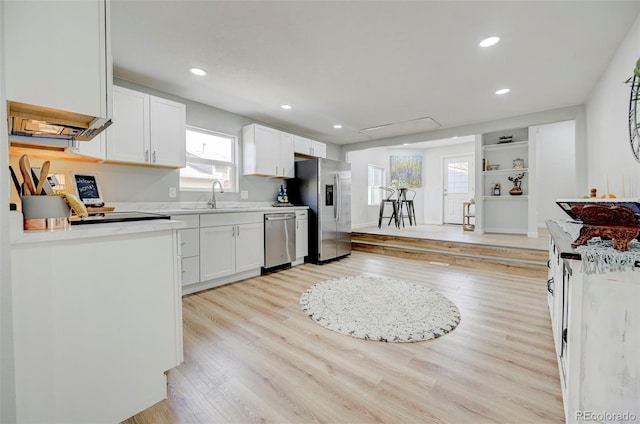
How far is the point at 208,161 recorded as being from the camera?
12.3 ft

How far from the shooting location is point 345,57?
2.52 meters

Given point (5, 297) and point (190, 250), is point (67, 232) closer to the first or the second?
point (5, 297)

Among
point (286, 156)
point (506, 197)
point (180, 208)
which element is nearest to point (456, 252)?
point (506, 197)

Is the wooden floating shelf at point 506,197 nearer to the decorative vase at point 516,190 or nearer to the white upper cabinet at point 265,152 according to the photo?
the decorative vase at point 516,190

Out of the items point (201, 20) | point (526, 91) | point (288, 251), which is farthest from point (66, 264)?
point (526, 91)

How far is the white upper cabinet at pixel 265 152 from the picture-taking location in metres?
4.02

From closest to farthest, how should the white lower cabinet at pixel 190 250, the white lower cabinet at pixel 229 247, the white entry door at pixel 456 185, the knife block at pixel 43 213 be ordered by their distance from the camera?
1. the knife block at pixel 43 213
2. the white lower cabinet at pixel 190 250
3. the white lower cabinet at pixel 229 247
4. the white entry door at pixel 456 185

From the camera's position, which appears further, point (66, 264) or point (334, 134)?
point (334, 134)

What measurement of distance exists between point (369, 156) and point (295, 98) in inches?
160

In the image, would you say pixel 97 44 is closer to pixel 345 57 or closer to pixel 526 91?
pixel 345 57

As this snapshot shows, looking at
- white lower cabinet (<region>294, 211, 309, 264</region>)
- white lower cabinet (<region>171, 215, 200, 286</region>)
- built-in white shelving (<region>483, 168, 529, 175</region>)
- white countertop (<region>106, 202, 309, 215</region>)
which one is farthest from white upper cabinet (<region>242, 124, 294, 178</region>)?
built-in white shelving (<region>483, 168, 529, 175</region>)

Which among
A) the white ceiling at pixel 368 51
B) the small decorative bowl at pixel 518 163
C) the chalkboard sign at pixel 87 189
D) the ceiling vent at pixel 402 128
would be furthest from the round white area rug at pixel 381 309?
the small decorative bowl at pixel 518 163

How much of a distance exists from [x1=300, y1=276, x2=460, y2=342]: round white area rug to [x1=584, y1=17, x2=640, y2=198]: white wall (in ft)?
5.73

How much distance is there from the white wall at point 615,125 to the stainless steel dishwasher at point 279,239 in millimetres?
3540
